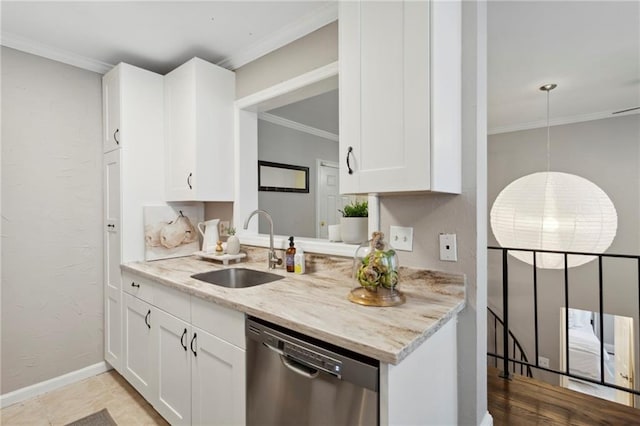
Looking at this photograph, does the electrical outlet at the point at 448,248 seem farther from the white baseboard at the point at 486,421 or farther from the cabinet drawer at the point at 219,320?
the cabinet drawer at the point at 219,320

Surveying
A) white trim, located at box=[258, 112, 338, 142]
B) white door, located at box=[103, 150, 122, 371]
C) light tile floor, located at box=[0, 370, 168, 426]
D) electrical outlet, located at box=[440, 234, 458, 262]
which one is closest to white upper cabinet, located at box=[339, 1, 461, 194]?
electrical outlet, located at box=[440, 234, 458, 262]

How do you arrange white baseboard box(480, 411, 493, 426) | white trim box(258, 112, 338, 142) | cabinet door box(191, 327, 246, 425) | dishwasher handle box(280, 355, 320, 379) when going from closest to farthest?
dishwasher handle box(280, 355, 320, 379) → cabinet door box(191, 327, 246, 425) → white baseboard box(480, 411, 493, 426) → white trim box(258, 112, 338, 142)

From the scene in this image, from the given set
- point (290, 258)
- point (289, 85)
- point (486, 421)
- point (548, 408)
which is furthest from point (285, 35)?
point (548, 408)

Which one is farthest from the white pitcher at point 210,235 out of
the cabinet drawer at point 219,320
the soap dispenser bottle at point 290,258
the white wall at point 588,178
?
the white wall at point 588,178

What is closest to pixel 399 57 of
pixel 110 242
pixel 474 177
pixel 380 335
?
pixel 474 177

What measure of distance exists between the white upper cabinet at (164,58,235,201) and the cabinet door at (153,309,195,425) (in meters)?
0.90

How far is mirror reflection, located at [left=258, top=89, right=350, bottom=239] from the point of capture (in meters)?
3.73

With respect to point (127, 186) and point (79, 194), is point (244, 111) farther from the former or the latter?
point (79, 194)

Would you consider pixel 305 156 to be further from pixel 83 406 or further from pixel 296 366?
pixel 296 366

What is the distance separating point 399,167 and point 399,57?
1.43ft

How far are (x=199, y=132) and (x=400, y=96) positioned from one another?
157 centimetres

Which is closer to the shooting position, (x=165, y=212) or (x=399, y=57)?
(x=399, y=57)

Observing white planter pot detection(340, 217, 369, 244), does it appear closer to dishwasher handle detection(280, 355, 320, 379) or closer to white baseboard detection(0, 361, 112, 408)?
dishwasher handle detection(280, 355, 320, 379)

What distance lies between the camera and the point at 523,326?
4.27 metres
